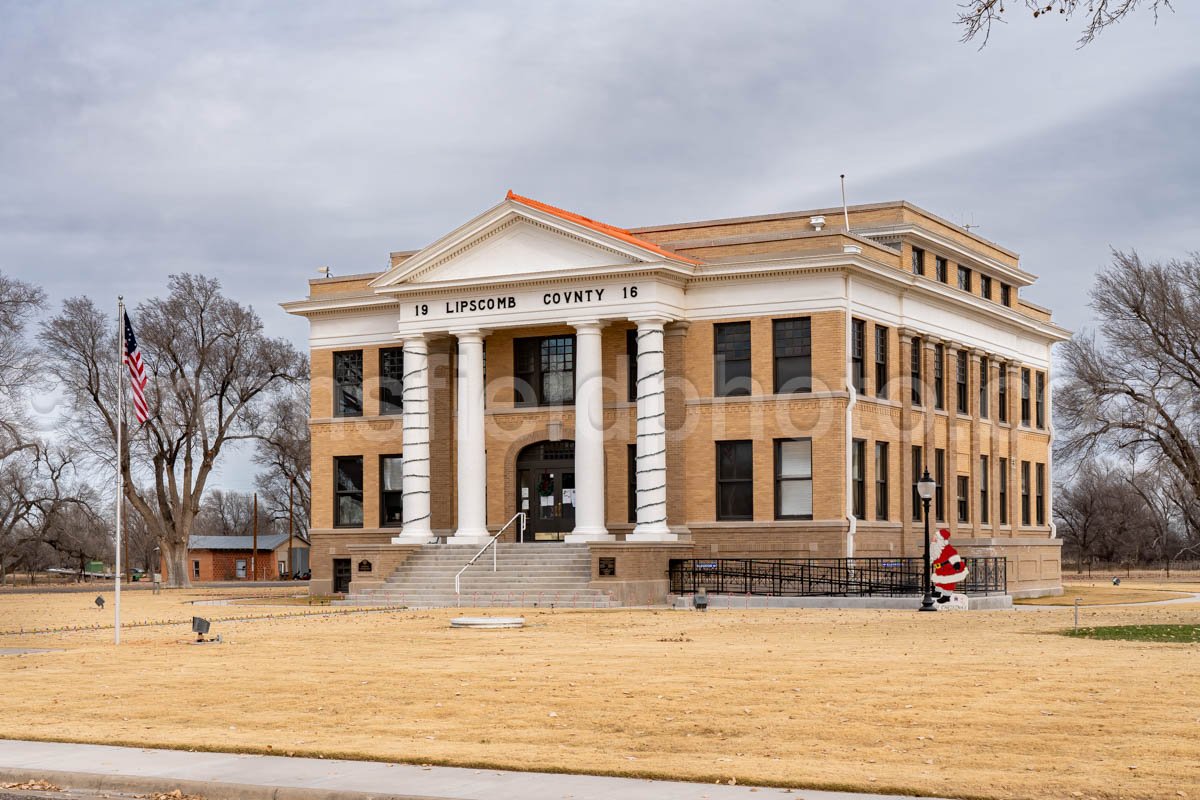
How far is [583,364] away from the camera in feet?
144

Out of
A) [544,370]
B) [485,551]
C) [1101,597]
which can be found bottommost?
[1101,597]

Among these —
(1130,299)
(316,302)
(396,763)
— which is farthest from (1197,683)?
(1130,299)

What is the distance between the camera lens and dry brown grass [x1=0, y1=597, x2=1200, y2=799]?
1298 cm

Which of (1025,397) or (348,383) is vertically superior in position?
(348,383)

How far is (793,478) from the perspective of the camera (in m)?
43.8

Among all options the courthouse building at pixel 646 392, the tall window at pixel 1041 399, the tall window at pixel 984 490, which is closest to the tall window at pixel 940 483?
the courthouse building at pixel 646 392

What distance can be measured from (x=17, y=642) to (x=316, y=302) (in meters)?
22.8

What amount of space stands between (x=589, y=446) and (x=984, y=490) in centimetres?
1743

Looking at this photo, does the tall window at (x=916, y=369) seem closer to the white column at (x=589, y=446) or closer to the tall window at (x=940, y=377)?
the tall window at (x=940, y=377)

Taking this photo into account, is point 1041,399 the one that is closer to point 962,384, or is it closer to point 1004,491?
point 1004,491

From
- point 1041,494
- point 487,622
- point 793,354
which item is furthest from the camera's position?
point 1041,494

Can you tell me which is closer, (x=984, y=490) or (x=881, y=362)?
(x=881, y=362)

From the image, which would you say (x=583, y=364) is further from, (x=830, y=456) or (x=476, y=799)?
(x=476, y=799)

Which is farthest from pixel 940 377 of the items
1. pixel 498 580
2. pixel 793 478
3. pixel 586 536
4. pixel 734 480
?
pixel 498 580
